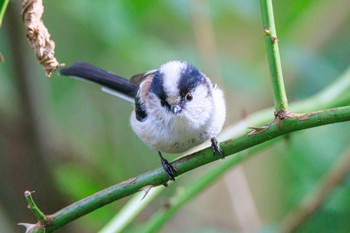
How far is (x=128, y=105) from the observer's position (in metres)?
3.85

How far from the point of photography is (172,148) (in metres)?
2.49

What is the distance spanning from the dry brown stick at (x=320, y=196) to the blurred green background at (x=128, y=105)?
0.09m

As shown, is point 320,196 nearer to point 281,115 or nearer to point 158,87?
point 158,87

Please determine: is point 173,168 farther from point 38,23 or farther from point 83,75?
point 83,75

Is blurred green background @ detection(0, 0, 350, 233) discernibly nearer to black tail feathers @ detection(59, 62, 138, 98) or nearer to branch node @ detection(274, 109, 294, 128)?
black tail feathers @ detection(59, 62, 138, 98)

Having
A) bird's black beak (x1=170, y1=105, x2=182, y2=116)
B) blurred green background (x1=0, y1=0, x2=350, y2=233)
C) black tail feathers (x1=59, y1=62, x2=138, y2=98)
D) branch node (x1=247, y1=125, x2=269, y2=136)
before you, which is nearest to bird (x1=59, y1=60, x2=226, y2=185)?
bird's black beak (x1=170, y1=105, x2=182, y2=116)

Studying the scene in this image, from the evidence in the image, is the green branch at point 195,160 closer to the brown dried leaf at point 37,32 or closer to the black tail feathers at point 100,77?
the brown dried leaf at point 37,32

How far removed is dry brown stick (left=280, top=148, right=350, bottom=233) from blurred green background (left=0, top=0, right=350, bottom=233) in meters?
0.09

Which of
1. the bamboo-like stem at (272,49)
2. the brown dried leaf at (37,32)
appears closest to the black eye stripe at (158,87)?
the brown dried leaf at (37,32)

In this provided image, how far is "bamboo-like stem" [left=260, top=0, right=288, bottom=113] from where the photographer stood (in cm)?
149

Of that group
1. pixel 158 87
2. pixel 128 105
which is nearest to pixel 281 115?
pixel 158 87

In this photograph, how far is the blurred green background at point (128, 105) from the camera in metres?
3.05

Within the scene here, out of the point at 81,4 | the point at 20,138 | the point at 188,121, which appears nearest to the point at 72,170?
the point at 20,138

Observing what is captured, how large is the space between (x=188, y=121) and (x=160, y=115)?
13cm
